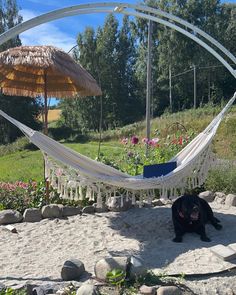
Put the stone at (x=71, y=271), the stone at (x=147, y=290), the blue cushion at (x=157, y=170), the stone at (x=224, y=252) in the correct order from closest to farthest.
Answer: the stone at (x=147, y=290) → the stone at (x=71, y=271) → the stone at (x=224, y=252) → the blue cushion at (x=157, y=170)

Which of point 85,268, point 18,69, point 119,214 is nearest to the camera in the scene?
point 85,268

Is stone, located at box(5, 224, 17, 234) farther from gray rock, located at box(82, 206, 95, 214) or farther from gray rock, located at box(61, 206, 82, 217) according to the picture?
gray rock, located at box(82, 206, 95, 214)

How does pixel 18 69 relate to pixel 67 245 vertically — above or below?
above

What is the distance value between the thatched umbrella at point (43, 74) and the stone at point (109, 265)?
2.16 m

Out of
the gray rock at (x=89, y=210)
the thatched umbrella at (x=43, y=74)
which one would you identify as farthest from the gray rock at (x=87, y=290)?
the thatched umbrella at (x=43, y=74)

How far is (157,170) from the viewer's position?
4.19 m

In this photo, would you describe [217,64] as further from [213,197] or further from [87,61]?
[213,197]

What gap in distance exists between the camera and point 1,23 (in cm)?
2145

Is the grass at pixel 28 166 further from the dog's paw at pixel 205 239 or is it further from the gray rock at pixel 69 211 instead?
the dog's paw at pixel 205 239

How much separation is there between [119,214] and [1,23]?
61.8ft

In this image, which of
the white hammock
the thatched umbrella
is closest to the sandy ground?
the white hammock

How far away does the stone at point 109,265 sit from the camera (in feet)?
9.50

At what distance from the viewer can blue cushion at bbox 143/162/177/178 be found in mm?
4145

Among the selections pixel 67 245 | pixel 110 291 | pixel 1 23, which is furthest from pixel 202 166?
pixel 1 23
